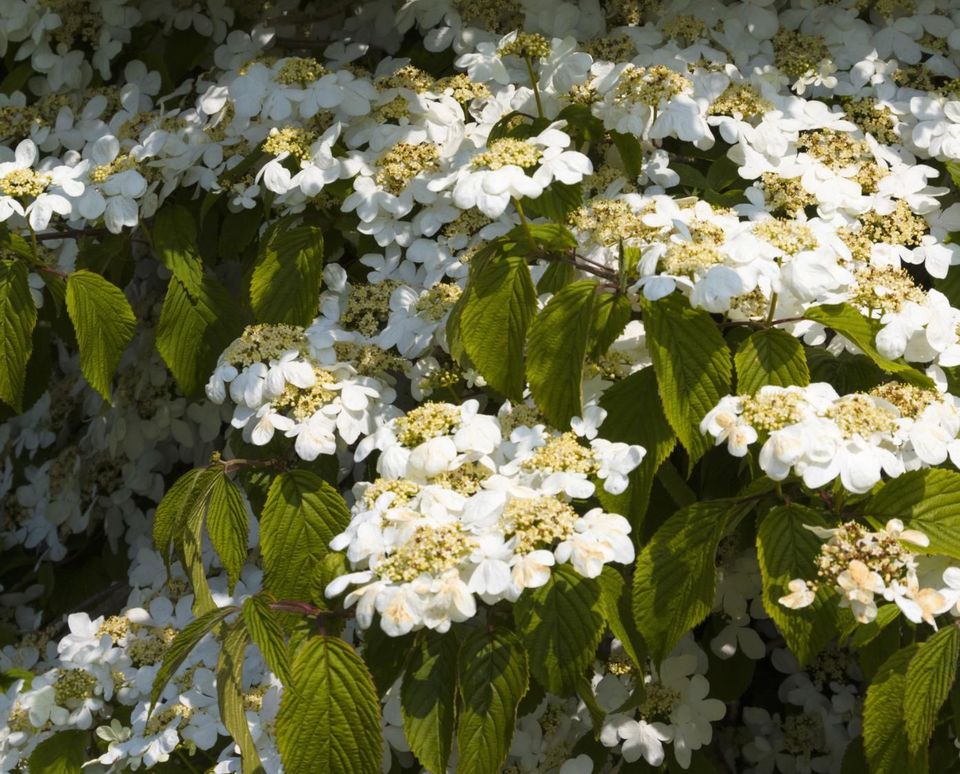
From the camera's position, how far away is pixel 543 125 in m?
1.88

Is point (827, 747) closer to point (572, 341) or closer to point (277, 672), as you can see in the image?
point (572, 341)

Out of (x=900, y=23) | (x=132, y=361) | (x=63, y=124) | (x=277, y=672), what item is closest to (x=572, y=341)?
(x=277, y=672)

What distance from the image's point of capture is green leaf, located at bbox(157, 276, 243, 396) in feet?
6.59

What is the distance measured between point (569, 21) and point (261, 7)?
71cm

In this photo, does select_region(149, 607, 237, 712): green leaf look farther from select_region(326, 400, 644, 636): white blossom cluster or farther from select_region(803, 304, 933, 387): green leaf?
select_region(803, 304, 933, 387): green leaf

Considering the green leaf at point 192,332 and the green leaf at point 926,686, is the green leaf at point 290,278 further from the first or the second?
the green leaf at point 926,686

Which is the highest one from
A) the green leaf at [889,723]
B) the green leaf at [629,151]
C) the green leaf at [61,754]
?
the green leaf at [629,151]

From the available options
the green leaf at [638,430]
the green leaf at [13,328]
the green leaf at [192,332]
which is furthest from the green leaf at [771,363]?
the green leaf at [13,328]

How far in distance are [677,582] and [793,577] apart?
130 mm

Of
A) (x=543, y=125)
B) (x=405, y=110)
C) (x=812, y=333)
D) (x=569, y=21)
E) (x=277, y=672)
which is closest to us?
(x=277, y=672)

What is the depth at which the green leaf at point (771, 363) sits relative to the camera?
1.51 metres

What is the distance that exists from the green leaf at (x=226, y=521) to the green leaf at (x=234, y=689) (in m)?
0.15

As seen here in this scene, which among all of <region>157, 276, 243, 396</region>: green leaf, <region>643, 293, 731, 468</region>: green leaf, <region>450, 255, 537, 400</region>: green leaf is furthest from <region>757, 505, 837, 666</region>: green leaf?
<region>157, 276, 243, 396</region>: green leaf

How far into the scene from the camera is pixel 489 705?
1382 mm
